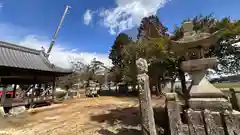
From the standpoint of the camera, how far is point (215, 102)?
3084mm

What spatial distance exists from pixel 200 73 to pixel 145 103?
1.71m

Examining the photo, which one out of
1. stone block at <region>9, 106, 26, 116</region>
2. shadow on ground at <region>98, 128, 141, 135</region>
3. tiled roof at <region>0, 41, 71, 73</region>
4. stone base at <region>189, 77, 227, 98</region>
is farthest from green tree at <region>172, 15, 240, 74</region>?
stone block at <region>9, 106, 26, 116</region>

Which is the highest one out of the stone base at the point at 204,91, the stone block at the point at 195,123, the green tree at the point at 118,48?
the green tree at the point at 118,48

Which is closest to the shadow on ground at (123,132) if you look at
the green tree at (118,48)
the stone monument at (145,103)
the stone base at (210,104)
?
the stone monument at (145,103)

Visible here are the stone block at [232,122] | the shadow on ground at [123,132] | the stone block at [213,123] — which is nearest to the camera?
the stone block at [232,122]

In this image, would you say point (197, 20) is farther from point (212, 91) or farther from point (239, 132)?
point (239, 132)

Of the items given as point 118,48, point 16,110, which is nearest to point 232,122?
point 16,110

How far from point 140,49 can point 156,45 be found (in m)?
4.79

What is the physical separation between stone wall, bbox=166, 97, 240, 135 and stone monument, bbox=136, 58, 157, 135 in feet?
A: 1.53

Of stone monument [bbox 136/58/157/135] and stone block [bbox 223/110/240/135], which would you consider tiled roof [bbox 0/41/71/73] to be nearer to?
stone monument [bbox 136/58/157/135]

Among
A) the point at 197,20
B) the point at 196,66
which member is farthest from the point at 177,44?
the point at 197,20

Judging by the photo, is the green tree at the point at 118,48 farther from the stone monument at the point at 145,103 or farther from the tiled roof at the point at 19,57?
the stone monument at the point at 145,103

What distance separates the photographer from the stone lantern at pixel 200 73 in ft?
10.2

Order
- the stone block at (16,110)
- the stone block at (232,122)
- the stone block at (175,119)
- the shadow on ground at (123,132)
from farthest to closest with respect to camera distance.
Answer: the stone block at (16,110) → the shadow on ground at (123,132) → the stone block at (175,119) → the stone block at (232,122)
